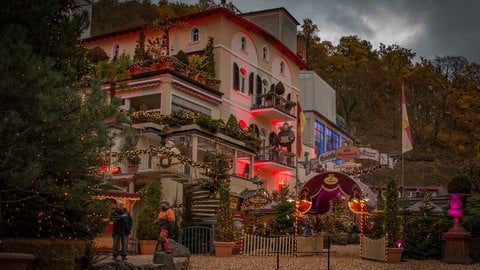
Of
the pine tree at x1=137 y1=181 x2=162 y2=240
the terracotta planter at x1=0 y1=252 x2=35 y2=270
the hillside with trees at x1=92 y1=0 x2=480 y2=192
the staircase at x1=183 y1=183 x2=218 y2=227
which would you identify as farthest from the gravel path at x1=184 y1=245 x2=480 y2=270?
the hillside with trees at x1=92 y1=0 x2=480 y2=192

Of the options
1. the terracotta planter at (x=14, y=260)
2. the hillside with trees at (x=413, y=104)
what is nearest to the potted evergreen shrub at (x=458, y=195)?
the terracotta planter at (x=14, y=260)

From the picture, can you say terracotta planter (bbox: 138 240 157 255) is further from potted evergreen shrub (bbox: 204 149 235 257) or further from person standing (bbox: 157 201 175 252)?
person standing (bbox: 157 201 175 252)

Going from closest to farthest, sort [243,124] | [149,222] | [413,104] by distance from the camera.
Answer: [149,222] < [243,124] < [413,104]

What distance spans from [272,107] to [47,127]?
3060cm

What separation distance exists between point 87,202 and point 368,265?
11170 millimetres

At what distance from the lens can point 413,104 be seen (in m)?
81.0

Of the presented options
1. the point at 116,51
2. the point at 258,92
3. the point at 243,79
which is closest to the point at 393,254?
the point at 243,79

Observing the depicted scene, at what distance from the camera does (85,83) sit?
42.3ft

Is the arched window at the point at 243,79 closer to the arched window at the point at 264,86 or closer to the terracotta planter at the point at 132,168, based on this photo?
the arched window at the point at 264,86

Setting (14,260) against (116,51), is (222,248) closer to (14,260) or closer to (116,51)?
(14,260)

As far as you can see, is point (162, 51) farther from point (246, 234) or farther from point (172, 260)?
point (172, 260)

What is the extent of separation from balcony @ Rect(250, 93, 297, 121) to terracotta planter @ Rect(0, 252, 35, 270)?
3024 centimetres

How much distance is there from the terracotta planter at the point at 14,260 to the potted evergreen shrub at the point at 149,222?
13.3 meters

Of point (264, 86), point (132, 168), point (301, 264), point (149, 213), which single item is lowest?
point (301, 264)
